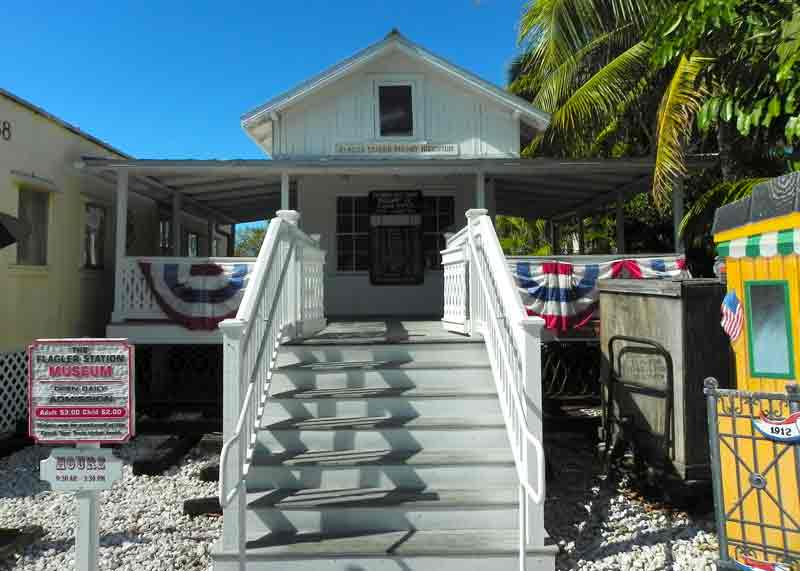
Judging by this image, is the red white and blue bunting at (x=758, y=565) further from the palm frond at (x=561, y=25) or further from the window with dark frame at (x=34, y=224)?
the palm frond at (x=561, y=25)

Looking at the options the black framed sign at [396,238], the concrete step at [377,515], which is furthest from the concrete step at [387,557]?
the black framed sign at [396,238]

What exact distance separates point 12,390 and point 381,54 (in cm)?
762

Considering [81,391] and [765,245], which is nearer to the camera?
[81,391]

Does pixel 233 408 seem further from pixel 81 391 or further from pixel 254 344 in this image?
pixel 81 391

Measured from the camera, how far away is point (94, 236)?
9.88 metres

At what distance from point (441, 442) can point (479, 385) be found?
704 millimetres

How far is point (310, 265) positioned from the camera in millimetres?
6316

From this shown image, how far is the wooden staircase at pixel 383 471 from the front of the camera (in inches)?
141

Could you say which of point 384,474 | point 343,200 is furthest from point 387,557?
point 343,200

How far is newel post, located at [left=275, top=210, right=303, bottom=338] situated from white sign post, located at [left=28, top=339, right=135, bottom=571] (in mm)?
2723

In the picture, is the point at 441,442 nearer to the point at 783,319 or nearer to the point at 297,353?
the point at 297,353

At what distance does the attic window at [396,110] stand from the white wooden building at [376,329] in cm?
4

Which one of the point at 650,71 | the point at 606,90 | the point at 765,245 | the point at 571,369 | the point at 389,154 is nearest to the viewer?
the point at 765,245

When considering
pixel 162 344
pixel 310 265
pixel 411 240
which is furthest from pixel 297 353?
pixel 411 240
